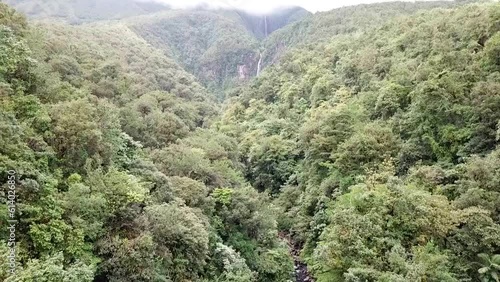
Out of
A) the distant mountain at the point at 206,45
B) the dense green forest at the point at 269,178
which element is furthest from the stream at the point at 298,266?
the distant mountain at the point at 206,45

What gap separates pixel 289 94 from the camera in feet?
209

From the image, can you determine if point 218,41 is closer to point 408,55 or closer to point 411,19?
point 411,19

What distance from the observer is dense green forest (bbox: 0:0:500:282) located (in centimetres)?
1850

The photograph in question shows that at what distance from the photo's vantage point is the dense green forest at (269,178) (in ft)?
60.7

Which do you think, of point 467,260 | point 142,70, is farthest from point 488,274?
point 142,70

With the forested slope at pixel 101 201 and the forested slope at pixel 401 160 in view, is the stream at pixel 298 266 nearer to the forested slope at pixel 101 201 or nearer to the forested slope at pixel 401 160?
the forested slope at pixel 401 160

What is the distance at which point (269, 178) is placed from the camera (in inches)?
1877

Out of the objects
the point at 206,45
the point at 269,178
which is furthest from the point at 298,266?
the point at 206,45

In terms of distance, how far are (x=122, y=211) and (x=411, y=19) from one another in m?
45.8

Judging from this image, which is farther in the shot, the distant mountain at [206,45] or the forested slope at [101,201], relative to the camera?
the distant mountain at [206,45]

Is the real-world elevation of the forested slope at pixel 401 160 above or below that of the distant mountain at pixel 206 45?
above

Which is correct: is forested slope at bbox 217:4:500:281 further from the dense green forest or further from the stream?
the stream

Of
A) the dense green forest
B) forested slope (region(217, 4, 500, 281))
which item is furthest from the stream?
forested slope (region(217, 4, 500, 281))

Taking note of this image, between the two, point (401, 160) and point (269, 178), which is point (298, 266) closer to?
point (401, 160)
